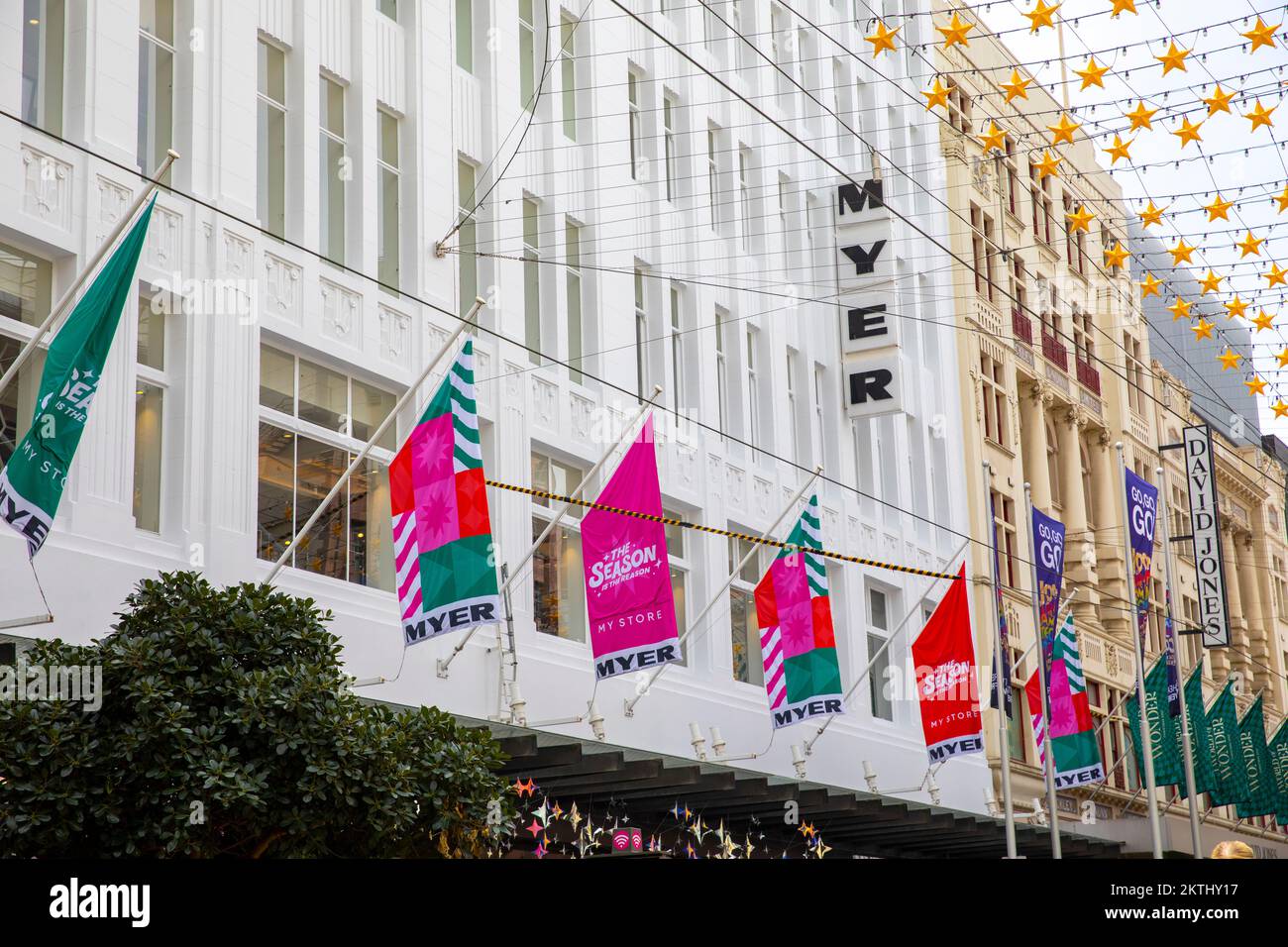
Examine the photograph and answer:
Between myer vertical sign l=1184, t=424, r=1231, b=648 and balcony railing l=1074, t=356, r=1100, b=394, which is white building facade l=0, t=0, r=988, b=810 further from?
myer vertical sign l=1184, t=424, r=1231, b=648

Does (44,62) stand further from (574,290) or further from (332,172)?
(574,290)

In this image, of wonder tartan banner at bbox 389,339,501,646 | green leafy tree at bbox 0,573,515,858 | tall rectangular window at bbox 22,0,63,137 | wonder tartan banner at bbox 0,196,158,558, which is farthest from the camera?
tall rectangular window at bbox 22,0,63,137

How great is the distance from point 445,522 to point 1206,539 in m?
36.1

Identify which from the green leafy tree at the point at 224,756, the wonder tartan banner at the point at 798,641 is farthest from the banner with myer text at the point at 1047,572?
the green leafy tree at the point at 224,756

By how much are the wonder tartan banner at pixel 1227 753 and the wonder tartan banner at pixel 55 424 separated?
Answer: 31430 mm

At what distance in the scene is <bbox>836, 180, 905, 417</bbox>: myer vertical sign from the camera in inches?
1377

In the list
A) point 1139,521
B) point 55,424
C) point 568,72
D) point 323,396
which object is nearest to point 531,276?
point 568,72

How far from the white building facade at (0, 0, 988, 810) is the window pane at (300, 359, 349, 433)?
0.05 metres

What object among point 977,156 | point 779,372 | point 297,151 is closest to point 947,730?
point 779,372

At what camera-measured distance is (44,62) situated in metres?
19.4

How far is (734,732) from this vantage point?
94.7 feet

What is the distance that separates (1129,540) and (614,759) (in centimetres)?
1647

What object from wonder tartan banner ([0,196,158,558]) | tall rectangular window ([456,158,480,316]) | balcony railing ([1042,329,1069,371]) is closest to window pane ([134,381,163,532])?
wonder tartan banner ([0,196,158,558])

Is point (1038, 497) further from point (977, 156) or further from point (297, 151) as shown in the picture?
point (297, 151)
